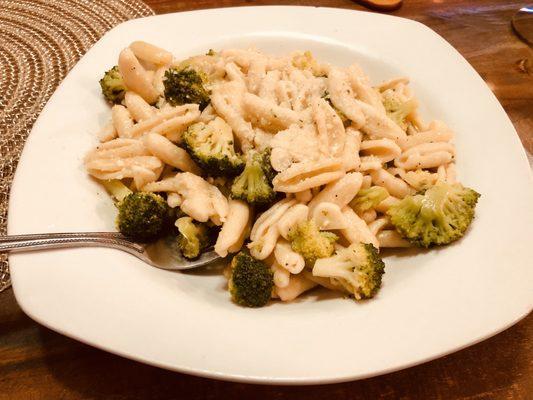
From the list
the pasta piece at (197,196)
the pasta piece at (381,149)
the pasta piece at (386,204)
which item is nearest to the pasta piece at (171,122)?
the pasta piece at (197,196)

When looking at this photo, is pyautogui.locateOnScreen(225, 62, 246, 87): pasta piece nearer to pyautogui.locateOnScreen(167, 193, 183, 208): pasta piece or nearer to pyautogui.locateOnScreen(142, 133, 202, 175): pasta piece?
pyautogui.locateOnScreen(142, 133, 202, 175): pasta piece

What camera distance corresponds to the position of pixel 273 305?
1531mm

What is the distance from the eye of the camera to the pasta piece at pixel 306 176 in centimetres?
156

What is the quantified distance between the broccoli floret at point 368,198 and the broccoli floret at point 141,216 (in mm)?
672

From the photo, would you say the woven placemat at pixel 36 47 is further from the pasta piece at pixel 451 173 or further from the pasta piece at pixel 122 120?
the pasta piece at pixel 451 173

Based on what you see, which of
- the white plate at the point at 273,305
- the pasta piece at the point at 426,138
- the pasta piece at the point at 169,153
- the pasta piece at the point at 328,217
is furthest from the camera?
the pasta piece at the point at 426,138

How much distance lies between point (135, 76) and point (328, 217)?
36.9 inches

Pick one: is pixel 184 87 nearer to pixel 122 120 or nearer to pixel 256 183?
pixel 122 120

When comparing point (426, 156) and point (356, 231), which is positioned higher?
point (426, 156)

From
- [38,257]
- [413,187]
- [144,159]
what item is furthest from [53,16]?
[413,187]

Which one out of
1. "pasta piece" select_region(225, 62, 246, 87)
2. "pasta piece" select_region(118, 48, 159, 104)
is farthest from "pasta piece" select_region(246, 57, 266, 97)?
"pasta piece" select_region(118, 48, 159, 104)

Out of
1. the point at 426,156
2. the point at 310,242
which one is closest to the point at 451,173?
the point at 426,156

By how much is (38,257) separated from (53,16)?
1.91m

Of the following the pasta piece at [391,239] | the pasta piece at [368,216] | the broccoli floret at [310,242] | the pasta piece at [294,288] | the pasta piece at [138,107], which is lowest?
the pasta piece at [294,288]
